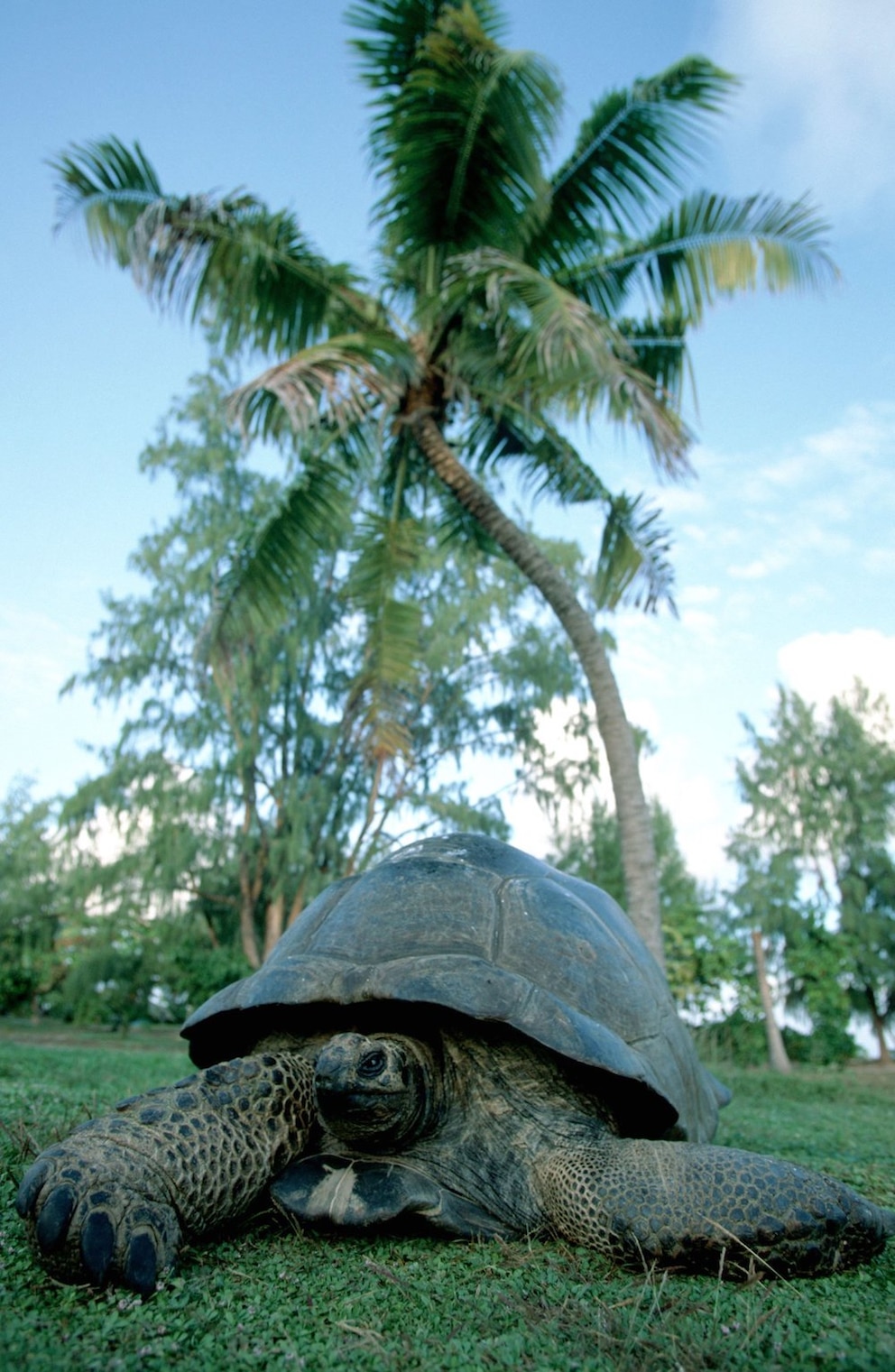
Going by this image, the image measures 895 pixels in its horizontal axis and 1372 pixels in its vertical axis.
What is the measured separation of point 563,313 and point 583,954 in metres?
4.55

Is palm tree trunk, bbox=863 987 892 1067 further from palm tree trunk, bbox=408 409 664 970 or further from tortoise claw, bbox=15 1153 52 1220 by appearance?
tortoise claw, bbox=15 1153 52 1220

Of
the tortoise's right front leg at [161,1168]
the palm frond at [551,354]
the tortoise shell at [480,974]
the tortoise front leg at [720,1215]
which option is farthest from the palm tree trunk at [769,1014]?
the tortoise's right front leg at [161,1168]

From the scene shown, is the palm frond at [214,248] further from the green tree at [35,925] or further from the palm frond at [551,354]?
the green tree at [35,925]

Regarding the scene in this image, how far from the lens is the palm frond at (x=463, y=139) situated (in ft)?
21.0

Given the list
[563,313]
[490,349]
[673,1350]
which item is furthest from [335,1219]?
[490,349]

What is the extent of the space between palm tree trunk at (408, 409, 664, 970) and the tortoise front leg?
4284 millimetres

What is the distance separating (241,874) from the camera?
14.2 metres

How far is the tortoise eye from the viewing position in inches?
74.9

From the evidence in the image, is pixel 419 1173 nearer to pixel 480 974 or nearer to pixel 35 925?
pixel 480 974

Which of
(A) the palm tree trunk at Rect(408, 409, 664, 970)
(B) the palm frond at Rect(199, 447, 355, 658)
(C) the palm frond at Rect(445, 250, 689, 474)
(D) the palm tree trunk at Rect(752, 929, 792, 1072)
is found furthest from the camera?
(D) the palm tree trunk at Rect(752, 929, 792, 1072)

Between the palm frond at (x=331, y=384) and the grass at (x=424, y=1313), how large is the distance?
16.1 ft

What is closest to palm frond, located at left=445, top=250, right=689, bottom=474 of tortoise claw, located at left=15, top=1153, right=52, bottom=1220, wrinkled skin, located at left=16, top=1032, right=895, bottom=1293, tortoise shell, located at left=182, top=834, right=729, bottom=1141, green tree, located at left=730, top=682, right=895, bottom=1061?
tortoise shell, located at left=182, top=834, right=729, bottom=1141

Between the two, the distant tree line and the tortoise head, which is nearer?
the tortoise head

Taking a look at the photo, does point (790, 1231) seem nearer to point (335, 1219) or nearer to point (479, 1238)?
point (479, 1238)
